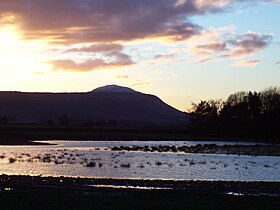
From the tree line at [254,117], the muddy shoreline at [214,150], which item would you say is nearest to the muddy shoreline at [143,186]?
the muddy shoreline at [214,150]

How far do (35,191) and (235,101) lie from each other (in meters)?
149

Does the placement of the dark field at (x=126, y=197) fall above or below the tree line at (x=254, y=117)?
below

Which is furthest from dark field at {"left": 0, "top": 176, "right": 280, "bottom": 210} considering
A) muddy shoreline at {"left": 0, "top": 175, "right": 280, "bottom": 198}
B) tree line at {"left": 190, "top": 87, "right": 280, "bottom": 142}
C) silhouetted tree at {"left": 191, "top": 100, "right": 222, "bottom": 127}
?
silhouetted tree at {"left": 191, "top": 100, "right": 222, "bottom": 127}

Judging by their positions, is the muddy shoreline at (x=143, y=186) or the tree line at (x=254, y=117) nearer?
the muddy shoreline at (x=143, y=186)

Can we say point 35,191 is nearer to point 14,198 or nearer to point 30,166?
point 14,198

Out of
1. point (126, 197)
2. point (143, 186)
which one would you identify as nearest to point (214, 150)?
point (143, 186)

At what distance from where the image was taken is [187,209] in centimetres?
2155

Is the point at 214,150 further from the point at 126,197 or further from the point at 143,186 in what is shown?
the point at 126,197

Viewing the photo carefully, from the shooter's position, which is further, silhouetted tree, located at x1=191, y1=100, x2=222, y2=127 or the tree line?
silhouetted tree, located at x1=191, y1=100, x2=222, y2=127

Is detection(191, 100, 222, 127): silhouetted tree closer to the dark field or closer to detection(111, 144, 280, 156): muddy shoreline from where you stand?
detection(111, 144, 280, 156): muddy shoreline

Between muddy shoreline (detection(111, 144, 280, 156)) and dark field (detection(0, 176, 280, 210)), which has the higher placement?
muddy shoreline (detection(111, 144, 280, 156))

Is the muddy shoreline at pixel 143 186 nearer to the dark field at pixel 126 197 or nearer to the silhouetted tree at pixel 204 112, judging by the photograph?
the dark field at pixel 126 197

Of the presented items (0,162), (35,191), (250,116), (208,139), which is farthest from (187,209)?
(250,116)

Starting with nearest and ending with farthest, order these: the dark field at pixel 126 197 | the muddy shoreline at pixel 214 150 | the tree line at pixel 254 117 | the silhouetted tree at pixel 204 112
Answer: the dark field at pixel 126 197 < the muddy shoreline at pixel 214 150 < the tree line at pixel 254 117 < the silhouetted tree at pixel 204 112
